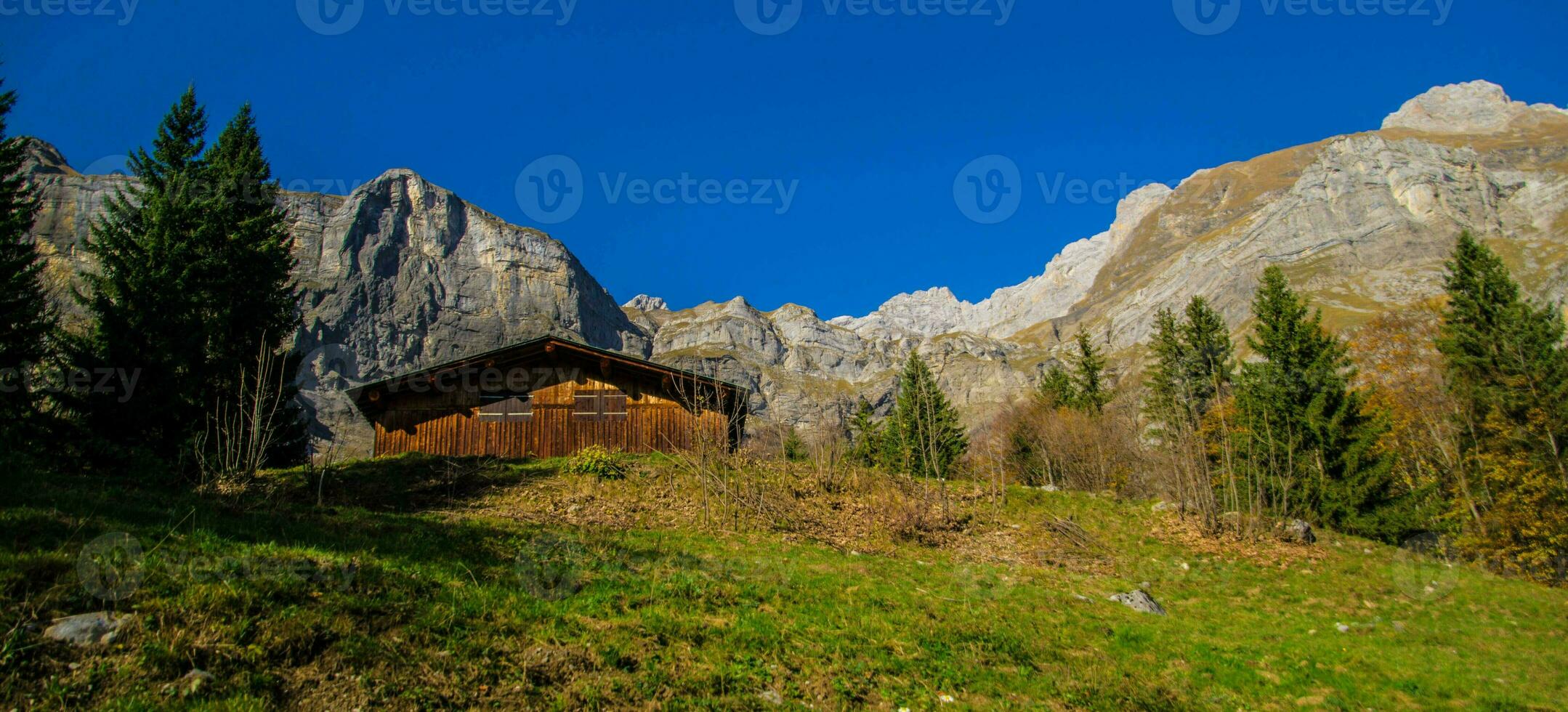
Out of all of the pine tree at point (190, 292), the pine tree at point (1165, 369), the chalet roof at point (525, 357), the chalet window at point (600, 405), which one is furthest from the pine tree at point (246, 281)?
the pine tree at point (1165, 369)

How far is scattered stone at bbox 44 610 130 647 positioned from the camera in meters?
5.04

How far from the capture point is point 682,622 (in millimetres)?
8023

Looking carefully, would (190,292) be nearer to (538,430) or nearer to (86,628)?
(538,430)

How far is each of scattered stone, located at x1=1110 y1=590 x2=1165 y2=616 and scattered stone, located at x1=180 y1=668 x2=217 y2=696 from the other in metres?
13.5

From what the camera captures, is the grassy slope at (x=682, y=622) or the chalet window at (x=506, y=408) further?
the chalet window at (x=506, y=408)

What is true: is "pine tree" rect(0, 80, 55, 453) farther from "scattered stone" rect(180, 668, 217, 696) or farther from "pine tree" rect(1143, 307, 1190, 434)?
"pine tree" rect(1143, 307, 1190, 434)

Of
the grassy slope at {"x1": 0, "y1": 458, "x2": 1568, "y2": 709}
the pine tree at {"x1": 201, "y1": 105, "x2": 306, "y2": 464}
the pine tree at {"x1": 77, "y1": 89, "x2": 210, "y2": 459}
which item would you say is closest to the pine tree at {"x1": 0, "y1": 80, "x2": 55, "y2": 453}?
the pine tree at {"x1": 77, "y1": 89, "x2": 210, "y2": 459}

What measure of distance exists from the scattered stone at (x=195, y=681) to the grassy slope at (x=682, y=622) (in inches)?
3.4

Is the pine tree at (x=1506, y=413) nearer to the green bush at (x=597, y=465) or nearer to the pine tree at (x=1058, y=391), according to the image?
the pine tree at (x=1058, y=391)

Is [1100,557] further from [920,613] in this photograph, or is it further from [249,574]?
[249,574]

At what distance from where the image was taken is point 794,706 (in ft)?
21.3

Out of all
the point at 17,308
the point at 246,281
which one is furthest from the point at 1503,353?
the point at 17,308

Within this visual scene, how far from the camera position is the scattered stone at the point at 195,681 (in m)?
4.89

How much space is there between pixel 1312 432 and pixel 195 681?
3249 cm
